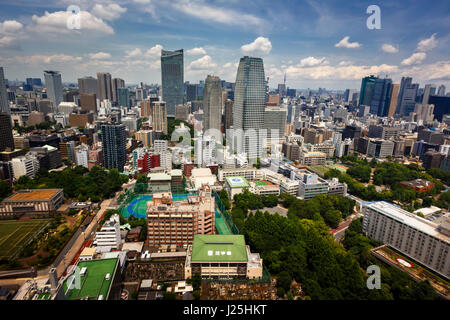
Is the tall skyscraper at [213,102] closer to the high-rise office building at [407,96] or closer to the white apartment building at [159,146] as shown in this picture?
the white apartment building at [159,146]

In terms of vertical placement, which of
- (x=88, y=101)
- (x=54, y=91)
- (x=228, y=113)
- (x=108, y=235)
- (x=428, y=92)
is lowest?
(x=108, y=235)

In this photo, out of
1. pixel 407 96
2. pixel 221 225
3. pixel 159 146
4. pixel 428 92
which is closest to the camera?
pixel 221 225

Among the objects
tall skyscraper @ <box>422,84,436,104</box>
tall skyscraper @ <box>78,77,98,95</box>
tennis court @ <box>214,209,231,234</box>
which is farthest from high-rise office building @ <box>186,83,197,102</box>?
tennis court @ <box>214,209,231,234</box>

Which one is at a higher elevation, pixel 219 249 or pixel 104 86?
pixel 104 86

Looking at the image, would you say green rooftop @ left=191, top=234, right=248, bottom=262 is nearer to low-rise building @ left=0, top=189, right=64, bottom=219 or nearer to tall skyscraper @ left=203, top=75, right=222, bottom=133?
low-rise building @ left=0, top=189, right=64, bottom=219

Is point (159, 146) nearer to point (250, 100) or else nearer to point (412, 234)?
point (250, 100)

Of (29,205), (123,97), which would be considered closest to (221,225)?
(29,205)

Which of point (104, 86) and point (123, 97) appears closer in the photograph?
point (104, 86)

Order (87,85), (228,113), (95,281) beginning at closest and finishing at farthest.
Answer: (95,281)
(228,113)
(87,85)
